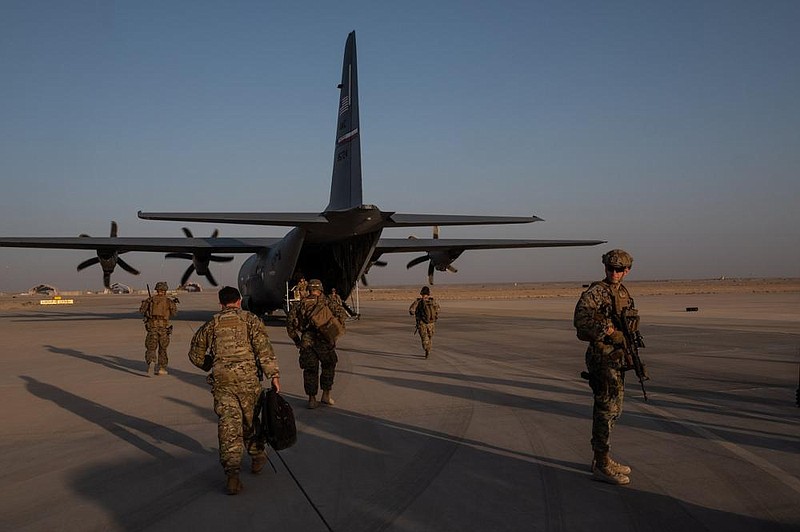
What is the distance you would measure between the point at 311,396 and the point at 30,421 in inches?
158

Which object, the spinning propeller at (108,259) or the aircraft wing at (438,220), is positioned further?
the spinning propeller at (108,259)

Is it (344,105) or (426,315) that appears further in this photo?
(344,105)

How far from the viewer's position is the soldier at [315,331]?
872 centimetres

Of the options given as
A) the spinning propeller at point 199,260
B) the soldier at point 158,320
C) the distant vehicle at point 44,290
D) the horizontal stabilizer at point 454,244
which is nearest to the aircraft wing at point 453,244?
the horizontal stabilizer at point 454,244

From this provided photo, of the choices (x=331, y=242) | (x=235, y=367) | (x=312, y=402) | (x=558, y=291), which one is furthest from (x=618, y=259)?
(x=558, y=291)

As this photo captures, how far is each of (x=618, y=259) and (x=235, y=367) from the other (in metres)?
3.94

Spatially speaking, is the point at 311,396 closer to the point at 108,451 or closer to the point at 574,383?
the point at 108,451

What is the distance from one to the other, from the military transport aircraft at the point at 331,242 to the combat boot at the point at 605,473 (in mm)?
12758

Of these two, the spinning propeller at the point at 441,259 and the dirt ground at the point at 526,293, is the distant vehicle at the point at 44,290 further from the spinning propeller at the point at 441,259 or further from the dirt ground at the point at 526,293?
the spinning propeller at the point at 441,259

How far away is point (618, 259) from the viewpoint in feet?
19.7

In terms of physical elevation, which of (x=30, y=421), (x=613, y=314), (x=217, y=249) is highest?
(x=217, y=249)

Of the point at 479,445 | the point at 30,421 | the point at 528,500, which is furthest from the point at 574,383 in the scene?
the point at 30,421

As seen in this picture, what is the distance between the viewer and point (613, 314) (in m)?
5.94

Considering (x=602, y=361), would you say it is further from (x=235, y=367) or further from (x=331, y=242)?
(x=331, y=242)
